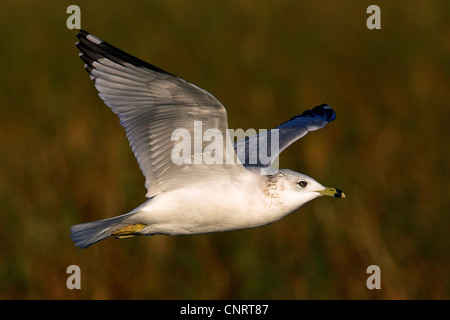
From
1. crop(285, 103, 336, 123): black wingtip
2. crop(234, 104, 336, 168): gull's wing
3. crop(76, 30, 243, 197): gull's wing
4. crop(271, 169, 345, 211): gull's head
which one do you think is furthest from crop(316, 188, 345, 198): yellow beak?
crop(285, 103, 336, 123): black wingtip

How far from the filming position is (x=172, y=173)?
391cm

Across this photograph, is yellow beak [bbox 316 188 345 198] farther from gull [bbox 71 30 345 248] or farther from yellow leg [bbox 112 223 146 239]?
yellow leg [bbox 112 223 146 239]

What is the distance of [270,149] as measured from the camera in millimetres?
4473

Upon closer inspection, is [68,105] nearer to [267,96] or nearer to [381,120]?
[267,96]

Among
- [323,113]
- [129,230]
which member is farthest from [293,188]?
[323,113]

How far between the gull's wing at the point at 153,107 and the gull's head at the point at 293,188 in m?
0.24

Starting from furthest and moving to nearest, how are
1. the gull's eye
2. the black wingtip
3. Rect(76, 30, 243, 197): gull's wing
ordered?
the black wingtip → the gull's eye → Rect(76, 30, 243, 197): gull's wing

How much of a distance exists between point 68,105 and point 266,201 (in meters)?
5.87

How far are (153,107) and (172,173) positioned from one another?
1.28ft

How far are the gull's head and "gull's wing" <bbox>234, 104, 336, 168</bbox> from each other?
0.33 metres

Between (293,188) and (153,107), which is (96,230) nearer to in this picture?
(153,107)

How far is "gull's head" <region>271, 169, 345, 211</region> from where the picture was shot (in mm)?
3826

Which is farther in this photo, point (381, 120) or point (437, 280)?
point (381, 120)

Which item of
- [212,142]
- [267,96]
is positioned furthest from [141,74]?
[267,96]
